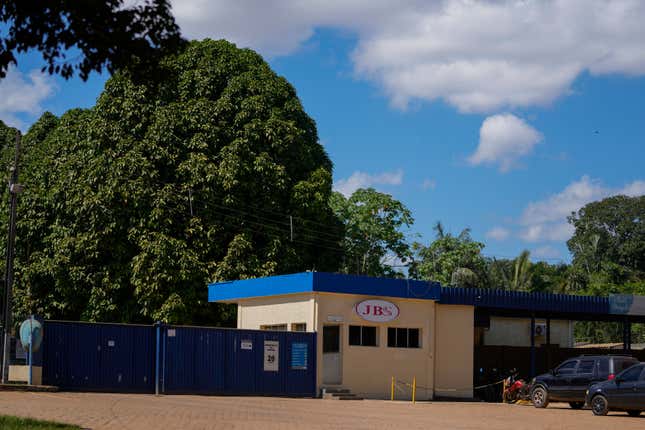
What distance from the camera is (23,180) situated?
4894 cm

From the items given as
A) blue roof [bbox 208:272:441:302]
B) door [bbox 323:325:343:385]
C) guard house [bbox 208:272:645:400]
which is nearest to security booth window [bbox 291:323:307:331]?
guard house [bbox 208:272:645:400]

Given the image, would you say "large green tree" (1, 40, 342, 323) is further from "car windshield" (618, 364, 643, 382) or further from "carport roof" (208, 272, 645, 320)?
"car windshield" (618, 364, 643, 382)

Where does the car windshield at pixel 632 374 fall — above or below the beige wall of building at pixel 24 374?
above

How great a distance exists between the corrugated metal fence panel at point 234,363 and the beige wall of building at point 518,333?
18.9 metres

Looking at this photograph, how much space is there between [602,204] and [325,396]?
231 ft

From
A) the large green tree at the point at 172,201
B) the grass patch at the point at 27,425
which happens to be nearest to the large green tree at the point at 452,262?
the large green tree at the point at 172,201

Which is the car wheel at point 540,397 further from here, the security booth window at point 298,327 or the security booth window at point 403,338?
the security booth window at point 298,327

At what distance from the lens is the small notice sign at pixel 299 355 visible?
112ft

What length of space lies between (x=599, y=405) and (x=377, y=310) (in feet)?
34.4

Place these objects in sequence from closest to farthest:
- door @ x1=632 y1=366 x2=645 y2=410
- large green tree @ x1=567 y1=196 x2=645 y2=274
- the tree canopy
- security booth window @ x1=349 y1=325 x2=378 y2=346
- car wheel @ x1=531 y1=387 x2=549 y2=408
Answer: the tree canopy
door @ x1=632 y1=366 x2=645 y2=410
car wheel @ x1=531 y1=387 x2=549 y2=408
security booth window @ x1=349 y1=325 x2=378 y2=346
large green tree @ x1=567 y1=196 x2=645 y2=274

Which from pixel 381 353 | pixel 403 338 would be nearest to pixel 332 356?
pixel 381 353

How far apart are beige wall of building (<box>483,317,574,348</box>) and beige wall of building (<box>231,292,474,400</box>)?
12855mm

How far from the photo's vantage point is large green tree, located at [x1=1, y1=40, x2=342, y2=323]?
42.3 meters

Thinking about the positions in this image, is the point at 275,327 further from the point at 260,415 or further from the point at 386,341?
the point at 260,415
